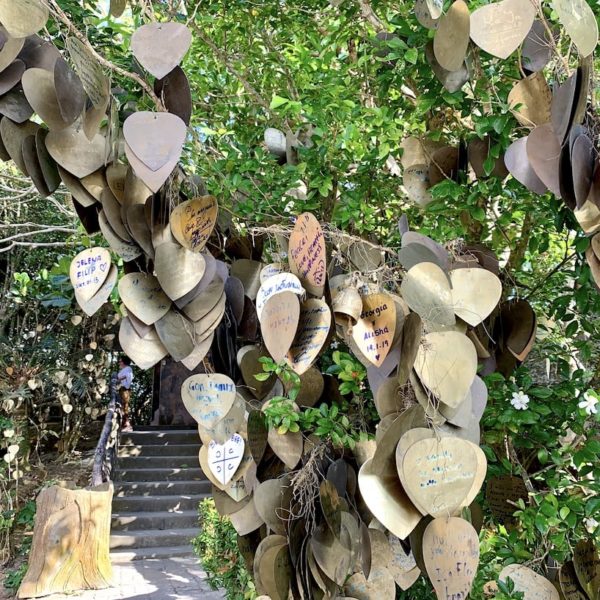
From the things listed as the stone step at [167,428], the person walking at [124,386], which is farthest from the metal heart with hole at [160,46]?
the stone step at [167,428]

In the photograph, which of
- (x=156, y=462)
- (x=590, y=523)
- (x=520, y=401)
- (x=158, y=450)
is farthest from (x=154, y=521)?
(x=520, y=401)

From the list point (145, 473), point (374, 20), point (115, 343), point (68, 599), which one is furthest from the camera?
point (115, 343)

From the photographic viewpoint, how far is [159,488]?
6.01 m

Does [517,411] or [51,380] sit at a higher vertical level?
[517,411]

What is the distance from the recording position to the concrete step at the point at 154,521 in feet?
17.6

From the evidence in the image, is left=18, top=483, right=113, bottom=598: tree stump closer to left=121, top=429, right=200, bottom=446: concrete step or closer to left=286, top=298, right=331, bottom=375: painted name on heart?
left=121, top=429, right=200, bottom=446: concrete step

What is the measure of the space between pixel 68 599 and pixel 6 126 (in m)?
4.11

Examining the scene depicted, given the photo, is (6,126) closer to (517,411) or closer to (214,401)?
(214,401)

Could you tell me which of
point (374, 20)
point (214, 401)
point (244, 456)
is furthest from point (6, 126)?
point (374, 20)

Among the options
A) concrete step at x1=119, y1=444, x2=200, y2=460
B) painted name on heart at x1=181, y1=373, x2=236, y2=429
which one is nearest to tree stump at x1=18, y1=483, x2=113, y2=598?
concrete step at x1=119, y1=444, x2=200, y2=460

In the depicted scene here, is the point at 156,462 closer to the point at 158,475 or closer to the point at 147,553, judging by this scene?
the point at 158,475

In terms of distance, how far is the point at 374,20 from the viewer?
7.07ft

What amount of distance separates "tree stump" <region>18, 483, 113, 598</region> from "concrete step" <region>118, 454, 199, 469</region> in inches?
75.2

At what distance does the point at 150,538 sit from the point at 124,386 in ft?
8.64
